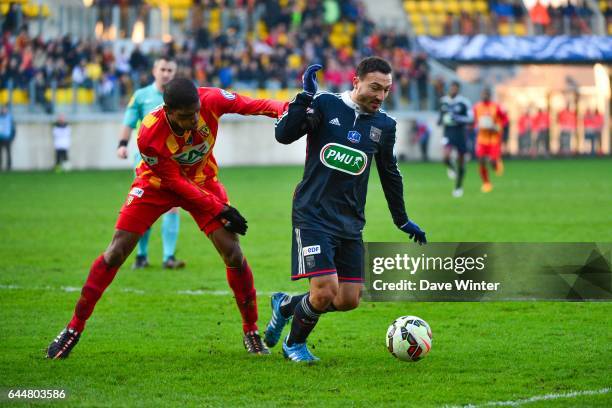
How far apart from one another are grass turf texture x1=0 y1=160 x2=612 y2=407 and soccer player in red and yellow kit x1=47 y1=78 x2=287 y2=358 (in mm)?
347

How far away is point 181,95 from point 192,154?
0.67 m

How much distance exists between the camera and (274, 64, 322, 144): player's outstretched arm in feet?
21.8

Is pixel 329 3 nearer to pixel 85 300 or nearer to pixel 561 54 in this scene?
pixel 561 54

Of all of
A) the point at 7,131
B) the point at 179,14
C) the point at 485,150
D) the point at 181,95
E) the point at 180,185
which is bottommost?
the point at 7,131

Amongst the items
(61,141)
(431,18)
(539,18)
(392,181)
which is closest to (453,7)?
(431,18)

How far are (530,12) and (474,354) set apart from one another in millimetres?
39408

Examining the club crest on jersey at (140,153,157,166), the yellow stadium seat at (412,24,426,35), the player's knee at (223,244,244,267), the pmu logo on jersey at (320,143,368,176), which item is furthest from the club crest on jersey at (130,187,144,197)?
the yellow stadium seat at (412,24,426,35)

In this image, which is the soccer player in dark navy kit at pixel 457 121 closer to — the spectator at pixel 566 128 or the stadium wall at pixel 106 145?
the stadium wall at pixel 106 145

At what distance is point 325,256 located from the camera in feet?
22.5

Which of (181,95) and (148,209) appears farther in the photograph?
(148,209)

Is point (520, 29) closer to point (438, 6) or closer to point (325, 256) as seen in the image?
point (438, 6)

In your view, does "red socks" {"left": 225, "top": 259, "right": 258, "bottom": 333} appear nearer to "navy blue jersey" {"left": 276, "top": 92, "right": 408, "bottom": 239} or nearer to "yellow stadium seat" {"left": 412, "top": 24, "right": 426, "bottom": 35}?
"navy blue jersey" {"left": 276, "top": 92, "right": 408, "bottom": 239}

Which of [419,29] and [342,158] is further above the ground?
[342,158]

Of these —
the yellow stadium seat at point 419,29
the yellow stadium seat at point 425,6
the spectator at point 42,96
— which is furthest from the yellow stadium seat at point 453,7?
the spectator at point 42,96
